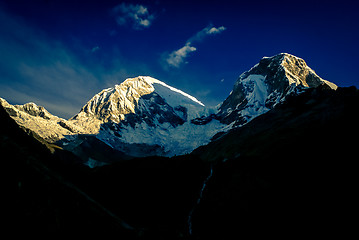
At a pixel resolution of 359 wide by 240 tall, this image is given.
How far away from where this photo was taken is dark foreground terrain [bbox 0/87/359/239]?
36.7ft

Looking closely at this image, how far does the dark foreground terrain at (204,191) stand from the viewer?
11.2 metres

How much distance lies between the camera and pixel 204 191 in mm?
62094

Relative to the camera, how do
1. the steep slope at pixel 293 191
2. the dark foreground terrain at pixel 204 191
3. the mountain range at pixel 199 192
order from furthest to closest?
the steep slope at pixel 293 191 → the dark foreground terrain at pixel 204 191 → the mountain range at pixel 199 192

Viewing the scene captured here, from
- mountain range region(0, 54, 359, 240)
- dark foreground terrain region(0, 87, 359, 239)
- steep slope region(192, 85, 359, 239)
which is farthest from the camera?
steep slope region(192, 85, 359, 239)

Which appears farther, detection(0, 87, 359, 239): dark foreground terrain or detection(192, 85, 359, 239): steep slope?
detection(192, 85, 359, 239): steep slope

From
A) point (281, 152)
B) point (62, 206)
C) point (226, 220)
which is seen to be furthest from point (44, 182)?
point (281, 152)

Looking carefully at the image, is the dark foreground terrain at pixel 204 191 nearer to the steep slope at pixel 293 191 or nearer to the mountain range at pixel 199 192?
the mountain range at pixel 199 192

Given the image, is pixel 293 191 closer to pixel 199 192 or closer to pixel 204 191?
pixel 204 191

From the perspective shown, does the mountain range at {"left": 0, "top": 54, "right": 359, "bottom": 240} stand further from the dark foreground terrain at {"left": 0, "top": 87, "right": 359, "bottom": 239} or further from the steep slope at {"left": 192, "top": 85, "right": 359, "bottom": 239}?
the steep slope at {"left": 192, "top": 85, "right": 359, "bottom": 239}

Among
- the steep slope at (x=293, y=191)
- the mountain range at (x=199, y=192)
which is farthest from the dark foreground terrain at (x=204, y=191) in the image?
the steep slope at (x=293, y=191)

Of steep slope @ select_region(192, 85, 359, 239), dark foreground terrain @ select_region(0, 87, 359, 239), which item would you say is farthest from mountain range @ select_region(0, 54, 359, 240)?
steep slope @ select_region(192, 85, 359, 239)

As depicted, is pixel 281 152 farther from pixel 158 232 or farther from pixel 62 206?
pixel 62 206

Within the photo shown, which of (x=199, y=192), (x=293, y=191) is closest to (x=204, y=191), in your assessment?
(x=199, y=192)

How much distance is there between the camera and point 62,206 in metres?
11.6
